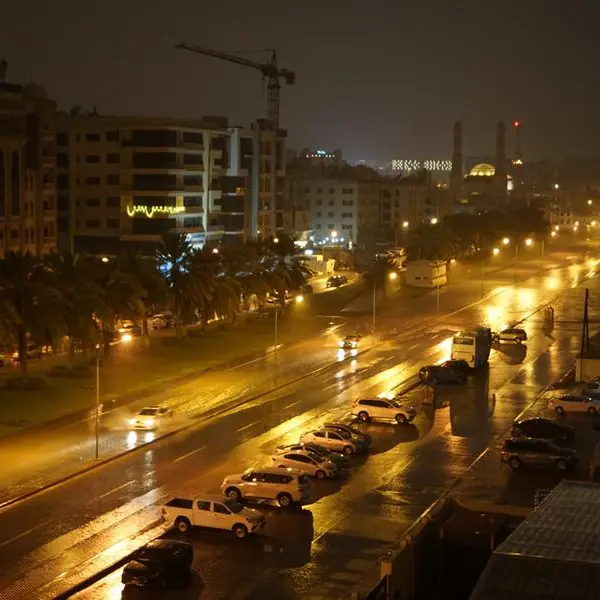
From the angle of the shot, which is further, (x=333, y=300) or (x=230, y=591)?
(x=333, y=300)

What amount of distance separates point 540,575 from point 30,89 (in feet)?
209

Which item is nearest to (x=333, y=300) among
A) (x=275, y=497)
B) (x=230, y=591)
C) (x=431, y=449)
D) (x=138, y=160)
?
(x=138, y=160)

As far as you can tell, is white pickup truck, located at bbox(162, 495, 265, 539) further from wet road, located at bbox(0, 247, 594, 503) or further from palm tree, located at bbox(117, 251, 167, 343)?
palm tree, located at bbox(117, 251, 167, 343)

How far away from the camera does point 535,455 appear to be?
99.7 ft

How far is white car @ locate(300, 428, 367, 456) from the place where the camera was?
31.7 metres

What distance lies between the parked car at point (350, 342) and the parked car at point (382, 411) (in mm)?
16024

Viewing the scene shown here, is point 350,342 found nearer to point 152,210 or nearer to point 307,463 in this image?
point 307,463

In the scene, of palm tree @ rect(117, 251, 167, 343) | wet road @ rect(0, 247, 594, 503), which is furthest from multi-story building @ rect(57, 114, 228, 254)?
palm tree @ rect(117, 251, 167, 343)

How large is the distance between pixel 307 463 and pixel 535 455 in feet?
18.2

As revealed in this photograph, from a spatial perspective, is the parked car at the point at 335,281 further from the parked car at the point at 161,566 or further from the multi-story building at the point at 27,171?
the parked car at the point at 161,566

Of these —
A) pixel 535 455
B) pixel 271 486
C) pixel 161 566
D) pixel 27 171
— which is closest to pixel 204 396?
pixel 535 455

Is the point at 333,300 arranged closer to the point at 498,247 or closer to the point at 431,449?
the point at 431,449

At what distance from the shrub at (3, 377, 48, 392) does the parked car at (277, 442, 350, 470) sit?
12.8 m

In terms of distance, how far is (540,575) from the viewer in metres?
17.8
